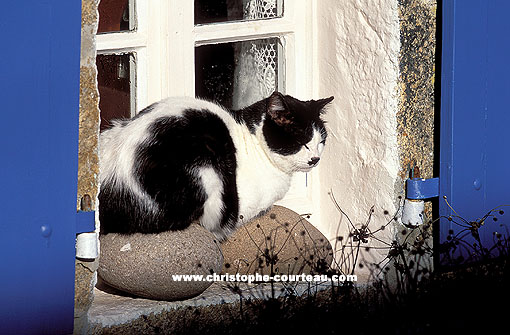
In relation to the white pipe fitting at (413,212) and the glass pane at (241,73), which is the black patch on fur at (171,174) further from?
the white pipe fitting at (413,212)

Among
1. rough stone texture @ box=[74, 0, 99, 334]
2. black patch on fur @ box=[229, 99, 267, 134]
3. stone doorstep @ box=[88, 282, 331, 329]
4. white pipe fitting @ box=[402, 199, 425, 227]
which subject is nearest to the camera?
rough stone texture @ box=[74, 0, 99, 334]

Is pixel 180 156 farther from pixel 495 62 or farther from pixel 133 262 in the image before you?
pixel 495 62

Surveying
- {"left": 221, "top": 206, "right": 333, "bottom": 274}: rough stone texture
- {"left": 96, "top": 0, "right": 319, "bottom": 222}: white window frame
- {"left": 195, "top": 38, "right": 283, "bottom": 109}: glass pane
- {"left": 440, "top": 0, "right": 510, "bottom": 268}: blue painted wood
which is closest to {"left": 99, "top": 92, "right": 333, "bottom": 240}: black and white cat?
{"left": 221, "top": 206, "right": 333, "bottom": 274}: rough stone texture

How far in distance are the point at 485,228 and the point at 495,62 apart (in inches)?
30.2

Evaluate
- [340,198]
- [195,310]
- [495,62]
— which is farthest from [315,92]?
[195,310]

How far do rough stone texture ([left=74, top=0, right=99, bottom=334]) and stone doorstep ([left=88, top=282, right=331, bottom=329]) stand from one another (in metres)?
0.11

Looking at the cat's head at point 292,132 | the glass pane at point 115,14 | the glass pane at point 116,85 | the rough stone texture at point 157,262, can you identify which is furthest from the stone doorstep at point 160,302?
the glass pane at point 115,14

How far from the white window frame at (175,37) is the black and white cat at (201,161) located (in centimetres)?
24

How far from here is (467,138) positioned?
371 centimetres

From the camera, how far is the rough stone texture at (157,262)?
3.05m

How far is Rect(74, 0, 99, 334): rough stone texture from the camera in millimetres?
2727

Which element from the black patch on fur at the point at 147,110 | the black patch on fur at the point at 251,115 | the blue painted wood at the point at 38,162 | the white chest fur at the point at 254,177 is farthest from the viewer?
the black patch on fur at the point at 251,115

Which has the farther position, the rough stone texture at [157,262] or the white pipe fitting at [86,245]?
the rough stone texture at [157,262]

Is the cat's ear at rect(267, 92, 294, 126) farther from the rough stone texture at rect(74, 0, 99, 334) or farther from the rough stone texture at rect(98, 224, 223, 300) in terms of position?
the rough stone texture at rect(74, 0, 99, 334)
